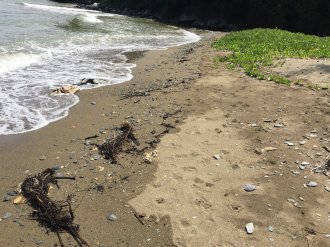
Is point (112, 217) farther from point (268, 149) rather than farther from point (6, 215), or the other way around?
point (268, 149)

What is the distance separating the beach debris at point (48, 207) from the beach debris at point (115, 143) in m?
1.17

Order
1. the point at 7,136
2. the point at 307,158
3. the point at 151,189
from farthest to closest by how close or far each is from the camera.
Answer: the point at 7,136 → the point at 307,158 → the point at 151,189

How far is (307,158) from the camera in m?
8.28

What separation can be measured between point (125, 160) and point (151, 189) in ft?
4.48

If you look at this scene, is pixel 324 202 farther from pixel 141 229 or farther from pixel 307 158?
pixel 141 229

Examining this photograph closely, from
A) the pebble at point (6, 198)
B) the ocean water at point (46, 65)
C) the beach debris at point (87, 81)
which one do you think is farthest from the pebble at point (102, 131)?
the beach debris at point (87, 81)

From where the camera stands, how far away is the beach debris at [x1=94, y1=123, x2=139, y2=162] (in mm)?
8539

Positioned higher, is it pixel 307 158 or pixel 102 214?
pixel 307 158

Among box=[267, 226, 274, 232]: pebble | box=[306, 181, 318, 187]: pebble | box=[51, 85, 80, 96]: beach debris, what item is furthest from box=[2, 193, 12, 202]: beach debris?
box=[51, 85, 80, 96]: beach debris

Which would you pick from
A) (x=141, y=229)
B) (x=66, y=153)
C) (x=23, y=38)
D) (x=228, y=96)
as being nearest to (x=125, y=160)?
(x=66, y=153)

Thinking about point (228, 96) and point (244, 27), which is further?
point (244, 27)

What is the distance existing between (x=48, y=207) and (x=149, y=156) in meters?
2.70

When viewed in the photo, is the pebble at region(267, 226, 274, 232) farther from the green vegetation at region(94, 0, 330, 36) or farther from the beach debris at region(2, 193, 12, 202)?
the green vegetation at region(94, 0, 330, 36)

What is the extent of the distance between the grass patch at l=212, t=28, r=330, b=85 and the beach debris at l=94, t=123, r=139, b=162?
23.6 ft
